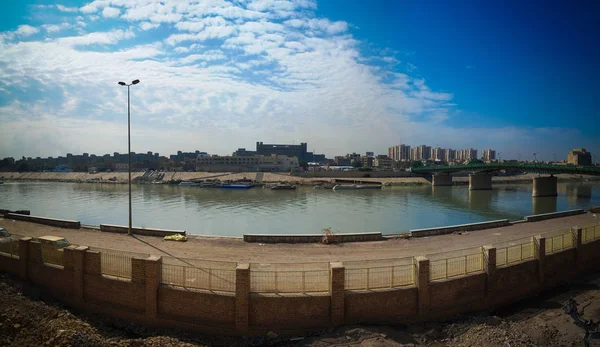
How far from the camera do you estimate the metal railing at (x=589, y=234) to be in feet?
56.6

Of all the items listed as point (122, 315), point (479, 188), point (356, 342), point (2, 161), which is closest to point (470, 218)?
point (356, 342)

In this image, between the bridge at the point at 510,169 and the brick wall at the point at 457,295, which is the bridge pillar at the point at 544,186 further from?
the brick wall at the point at 457,295

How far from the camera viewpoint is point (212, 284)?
11.0 meters

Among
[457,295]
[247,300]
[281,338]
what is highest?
[247,300]

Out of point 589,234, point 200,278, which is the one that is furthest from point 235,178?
point 200,278

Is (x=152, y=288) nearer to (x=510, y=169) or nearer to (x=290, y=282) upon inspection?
(x=290, y=282)

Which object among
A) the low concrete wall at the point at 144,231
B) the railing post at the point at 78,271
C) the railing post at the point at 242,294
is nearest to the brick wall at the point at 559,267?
the railing post at the point at 242,294

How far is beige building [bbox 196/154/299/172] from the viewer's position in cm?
14031

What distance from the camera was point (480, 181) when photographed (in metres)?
83.5

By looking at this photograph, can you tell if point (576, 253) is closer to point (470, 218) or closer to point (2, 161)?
point (470, 218)

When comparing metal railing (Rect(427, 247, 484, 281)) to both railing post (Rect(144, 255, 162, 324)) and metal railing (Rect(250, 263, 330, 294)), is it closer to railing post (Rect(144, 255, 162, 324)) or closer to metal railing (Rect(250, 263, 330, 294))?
metal railing (Rect(250, 263, 330, 294))

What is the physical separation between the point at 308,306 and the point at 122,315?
6.37 m

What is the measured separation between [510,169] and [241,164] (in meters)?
104

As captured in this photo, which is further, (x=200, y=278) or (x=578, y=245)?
(x=578, y=245)
